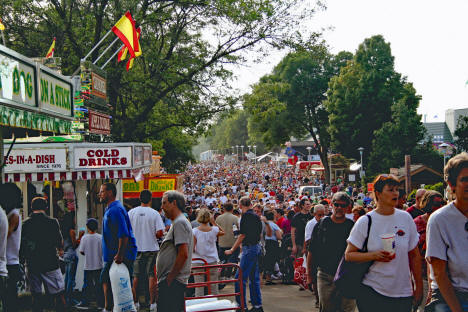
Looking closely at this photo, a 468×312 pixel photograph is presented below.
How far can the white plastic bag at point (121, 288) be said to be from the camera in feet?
23.3

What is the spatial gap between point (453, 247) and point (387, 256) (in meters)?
0.63

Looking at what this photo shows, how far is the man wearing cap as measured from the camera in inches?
297

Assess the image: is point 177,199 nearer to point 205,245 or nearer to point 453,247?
point 453,247

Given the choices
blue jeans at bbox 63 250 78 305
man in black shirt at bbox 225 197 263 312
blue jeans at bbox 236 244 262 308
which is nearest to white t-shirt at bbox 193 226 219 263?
man in black shirt at bbox 225 197 263 312

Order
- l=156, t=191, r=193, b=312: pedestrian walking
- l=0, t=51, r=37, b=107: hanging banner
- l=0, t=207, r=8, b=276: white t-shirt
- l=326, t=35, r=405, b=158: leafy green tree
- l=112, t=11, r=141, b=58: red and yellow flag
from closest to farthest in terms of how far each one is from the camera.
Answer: l=0, t=51, r=37, b=107: hanging banner → l=0, t=207, r=8, b=276: white t-shirt → l=156, t=191, r=193, b=312: pedestrian walking → l=112, t=11, r=141, b=58: red and yellow flag → l=326, t=35, r=405, b=158: leafy green tree

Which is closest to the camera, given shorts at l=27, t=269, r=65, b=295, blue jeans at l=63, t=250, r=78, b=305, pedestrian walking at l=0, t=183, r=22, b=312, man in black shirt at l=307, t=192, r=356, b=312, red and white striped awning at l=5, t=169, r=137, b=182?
pedestrian walking at l=0, t=183, r=22, b=312

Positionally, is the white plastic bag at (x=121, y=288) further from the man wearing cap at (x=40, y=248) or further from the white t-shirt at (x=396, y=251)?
the white t-shirt at (x=396, y=251)

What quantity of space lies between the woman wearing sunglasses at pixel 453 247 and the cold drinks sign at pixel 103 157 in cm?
758

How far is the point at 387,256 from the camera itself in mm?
4355

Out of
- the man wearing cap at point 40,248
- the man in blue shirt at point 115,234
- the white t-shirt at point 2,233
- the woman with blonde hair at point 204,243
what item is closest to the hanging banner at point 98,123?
the woman with blonde hair at point 204,243

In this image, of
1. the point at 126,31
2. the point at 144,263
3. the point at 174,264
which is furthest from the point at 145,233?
the point at 126,31

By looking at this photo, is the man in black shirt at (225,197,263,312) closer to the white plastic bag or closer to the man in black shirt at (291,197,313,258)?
the white plastic bag

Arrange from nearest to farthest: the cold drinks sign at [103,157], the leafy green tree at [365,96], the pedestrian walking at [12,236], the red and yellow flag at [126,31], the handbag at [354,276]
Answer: the handbag at [354,276] < the pedestrian walking at [12,236] < the cold drinks sign at [103,157] < the red and yellow flag at [126,31] < the leafy green tree at [365,96]

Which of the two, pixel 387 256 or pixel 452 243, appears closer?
pixel 452 243
